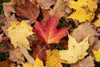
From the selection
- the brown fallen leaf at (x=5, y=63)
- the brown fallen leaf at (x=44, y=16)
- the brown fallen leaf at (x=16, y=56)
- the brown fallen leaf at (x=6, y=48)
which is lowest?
the brown fallen leaf at (x=5, y=63)

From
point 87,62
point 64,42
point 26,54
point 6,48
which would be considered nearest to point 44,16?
point 64,42

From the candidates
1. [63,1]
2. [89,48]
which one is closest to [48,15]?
[63,1]

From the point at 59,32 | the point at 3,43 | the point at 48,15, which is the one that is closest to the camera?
the point at 59,32

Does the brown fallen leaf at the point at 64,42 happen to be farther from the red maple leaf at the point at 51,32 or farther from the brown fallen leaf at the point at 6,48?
the brown fallen leaf at the point at 6,48

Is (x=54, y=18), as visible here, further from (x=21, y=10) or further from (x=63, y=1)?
(x=21, y=10)

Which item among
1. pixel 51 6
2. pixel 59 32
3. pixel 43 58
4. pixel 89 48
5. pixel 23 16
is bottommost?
pixel 43 58

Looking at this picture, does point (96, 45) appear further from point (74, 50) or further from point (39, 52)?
point (39, 52)

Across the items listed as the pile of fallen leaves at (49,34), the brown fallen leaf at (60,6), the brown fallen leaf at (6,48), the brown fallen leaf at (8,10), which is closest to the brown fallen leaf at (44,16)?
the pile of fallen leaves at (49,34)

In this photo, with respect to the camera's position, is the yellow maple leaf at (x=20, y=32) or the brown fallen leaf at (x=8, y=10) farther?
the brown fallen leaf at (x=8, y=10)
